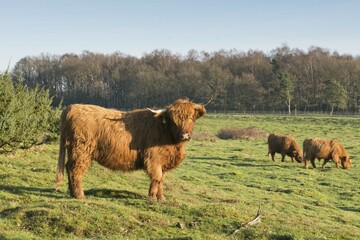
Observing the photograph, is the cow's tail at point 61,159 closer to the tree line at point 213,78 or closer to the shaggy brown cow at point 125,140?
the shaggy brown cow at point 125,140

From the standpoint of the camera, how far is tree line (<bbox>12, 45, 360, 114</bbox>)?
86312 millimetres

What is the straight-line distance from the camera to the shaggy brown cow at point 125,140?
11.2 metres

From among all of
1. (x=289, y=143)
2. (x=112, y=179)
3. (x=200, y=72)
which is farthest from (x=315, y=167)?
(x=200, y=72)

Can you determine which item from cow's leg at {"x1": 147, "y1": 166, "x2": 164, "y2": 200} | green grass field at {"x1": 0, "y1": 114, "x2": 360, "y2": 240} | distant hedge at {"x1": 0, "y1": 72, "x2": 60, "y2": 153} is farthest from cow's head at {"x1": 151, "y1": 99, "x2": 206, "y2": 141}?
distant hedge at {"x1": 0, "y1": 72, "x2": 60, "y2": 153}

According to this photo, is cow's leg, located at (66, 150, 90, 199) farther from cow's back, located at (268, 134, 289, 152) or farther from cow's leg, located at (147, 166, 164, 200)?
cow's back, located at (268, 134, 289, 152)

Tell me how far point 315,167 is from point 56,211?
70.0 ft

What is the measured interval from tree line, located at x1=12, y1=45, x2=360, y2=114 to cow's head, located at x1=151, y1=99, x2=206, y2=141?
53.7 m

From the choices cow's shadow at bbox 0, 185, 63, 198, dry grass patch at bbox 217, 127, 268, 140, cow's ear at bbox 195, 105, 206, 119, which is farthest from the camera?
dry grass patch at bbox 217, 127, 268, 140

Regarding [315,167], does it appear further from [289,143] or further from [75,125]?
[75,125]

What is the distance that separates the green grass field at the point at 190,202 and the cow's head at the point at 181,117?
1.93 metres

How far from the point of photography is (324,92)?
82500mm

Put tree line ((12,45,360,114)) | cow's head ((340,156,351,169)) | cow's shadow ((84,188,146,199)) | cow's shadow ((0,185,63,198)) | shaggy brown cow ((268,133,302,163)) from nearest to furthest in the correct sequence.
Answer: cow's shadow ((0,185,63,198)) < cow's shadow ((84,188,146,199)) < cow's head ((340,156,351,169)) < shaggy brown cow ((268,133,302,163)) < tree line ((12,45,360,114))

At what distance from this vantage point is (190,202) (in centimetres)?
1296

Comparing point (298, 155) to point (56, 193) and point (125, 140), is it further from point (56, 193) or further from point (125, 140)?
point (56, 193)
